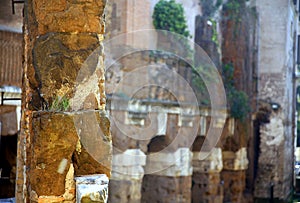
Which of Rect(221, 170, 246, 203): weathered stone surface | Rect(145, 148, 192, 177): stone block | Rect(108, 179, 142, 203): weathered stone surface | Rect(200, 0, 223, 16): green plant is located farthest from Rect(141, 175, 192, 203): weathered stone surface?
Rect(200, 0, 223, 16): green plant

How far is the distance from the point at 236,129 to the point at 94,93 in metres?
11.6

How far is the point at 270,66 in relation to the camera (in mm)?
19141

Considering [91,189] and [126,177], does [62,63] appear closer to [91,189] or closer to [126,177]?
[91,189]

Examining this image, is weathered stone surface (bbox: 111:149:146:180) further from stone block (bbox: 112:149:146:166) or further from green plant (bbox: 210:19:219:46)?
green plant (bbox: 210:19:219:46)

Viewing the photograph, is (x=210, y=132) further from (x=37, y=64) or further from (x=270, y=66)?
(x=37, y=64)

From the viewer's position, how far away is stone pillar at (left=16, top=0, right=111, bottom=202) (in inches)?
179

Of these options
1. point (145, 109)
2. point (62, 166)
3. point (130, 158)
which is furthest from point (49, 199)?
point (145, 109)

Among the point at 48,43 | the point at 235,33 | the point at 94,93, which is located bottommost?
the point at 94,93

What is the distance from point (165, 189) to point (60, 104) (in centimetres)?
818

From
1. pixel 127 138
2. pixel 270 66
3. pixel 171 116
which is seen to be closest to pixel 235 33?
pixel 270 66

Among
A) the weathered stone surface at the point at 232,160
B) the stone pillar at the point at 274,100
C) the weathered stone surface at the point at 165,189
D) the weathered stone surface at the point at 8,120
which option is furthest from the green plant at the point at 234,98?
the weathered stone surface at the point at 8,120

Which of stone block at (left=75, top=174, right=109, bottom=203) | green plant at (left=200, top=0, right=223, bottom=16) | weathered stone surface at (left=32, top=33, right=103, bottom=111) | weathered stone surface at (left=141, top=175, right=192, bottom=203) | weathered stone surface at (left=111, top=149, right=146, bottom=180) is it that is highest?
green plant at (left=200, top=0, right=223, bottom=16)

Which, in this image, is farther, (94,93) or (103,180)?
(94,93)

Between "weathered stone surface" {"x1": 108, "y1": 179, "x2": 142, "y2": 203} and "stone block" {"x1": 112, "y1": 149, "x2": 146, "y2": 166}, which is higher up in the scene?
"stone block" {"x1": 112, "y1": 149, "x2": 146, "y2": 166}
